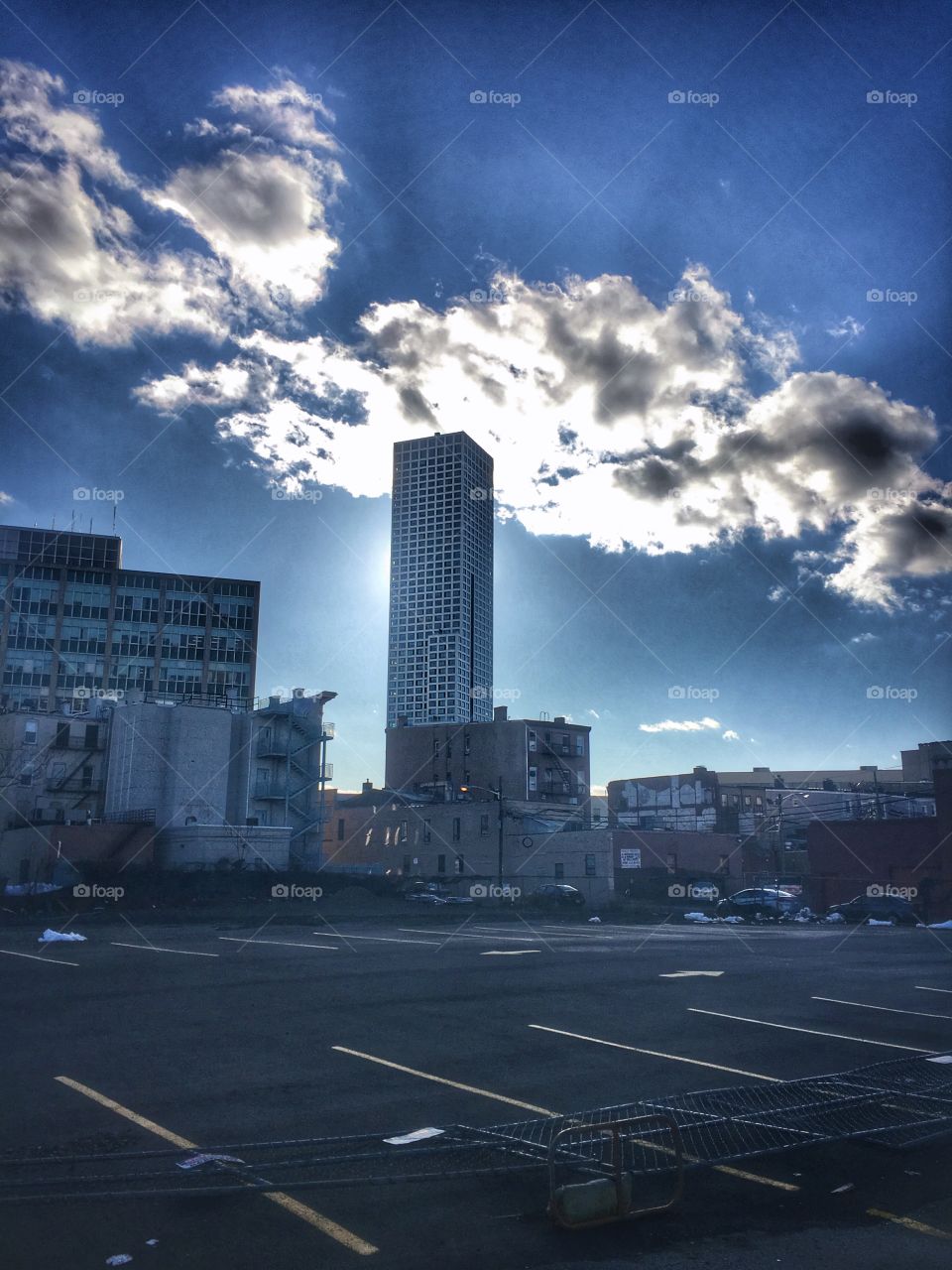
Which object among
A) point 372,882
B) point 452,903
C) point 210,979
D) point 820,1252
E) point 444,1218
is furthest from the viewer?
point 372,882

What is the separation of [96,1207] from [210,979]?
1399cm

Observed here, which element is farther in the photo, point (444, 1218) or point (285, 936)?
point (285, 936)

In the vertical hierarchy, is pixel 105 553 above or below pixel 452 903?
above

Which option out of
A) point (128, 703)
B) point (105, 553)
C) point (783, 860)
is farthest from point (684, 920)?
point (105, 553)

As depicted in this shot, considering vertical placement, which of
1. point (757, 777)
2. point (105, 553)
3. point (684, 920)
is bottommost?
point (684, 920)

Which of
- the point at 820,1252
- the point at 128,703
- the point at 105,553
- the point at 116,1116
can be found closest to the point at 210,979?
the point at 116,1116

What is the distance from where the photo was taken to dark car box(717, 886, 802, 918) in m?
51.8

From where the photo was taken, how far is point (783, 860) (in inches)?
3140

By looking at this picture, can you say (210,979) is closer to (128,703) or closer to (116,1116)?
(116,1116)

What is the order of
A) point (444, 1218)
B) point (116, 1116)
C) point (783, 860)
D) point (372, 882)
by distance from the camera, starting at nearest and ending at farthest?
1. point (444, 1218)
2. point (116, 1116)
3. point (372, 882)
4. point (783, 860)

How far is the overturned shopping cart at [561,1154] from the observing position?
690cm

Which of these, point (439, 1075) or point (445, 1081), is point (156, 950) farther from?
point (445, 1081)

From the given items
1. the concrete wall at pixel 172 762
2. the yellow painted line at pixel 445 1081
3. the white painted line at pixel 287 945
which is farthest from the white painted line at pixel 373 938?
the concrete wall at pixel 172 762

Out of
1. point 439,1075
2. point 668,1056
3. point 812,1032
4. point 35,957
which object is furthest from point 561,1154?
point 35,957
